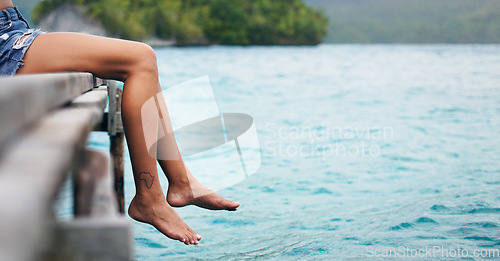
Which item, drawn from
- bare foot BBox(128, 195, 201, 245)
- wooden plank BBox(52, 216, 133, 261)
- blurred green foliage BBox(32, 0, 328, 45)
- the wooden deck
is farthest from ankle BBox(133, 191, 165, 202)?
blurred green foliage BBox(32, 0, 328, 45)

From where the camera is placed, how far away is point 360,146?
9.20 metres

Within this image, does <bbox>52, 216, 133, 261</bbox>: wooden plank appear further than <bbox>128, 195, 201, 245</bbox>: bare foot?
No

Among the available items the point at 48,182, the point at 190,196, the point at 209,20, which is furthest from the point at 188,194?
the point at 209,20

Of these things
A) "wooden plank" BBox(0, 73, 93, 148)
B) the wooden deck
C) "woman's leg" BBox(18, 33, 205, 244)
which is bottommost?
"woman's leg" BBox(18, 33, 205, 244)

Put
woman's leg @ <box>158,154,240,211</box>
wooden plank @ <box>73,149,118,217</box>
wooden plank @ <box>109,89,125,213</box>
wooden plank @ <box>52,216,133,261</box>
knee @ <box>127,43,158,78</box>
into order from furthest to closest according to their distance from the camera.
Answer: wooden plank @ <box>109,89,125,213</box> < woman's leg @ <box>158,154,240,211</box> < knee @ <box>127,43,158,78</box> < wooden plank @ <box>73,149,118,217</box> < wooden plank @ <box>52,216,133,261</box>

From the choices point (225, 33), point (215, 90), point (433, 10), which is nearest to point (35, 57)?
point (215, 90)

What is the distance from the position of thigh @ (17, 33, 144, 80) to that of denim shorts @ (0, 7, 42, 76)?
0.9 inches

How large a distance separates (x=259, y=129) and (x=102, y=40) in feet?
28.2

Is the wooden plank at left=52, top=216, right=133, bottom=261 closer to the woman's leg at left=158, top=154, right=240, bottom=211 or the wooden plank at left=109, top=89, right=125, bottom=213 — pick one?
the woman's leg at left=158, top=154, right=240, bottom=211

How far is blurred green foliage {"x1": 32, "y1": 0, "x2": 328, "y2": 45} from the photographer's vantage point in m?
65.4

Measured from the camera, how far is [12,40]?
1.99m

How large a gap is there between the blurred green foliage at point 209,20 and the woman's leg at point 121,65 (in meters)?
64.0

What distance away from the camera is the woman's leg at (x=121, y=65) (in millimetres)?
2000

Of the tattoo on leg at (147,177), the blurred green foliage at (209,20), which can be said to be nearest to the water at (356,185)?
the tattoo on leg at (147,177)
